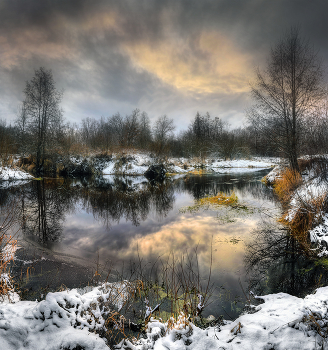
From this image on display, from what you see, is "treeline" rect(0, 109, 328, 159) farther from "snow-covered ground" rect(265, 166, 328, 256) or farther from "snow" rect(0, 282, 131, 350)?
"snow" rect(0, 282, 131, 350)

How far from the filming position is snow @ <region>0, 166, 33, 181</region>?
1988cm

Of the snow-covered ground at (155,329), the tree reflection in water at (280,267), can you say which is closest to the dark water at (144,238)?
the tree reflection in water at (280,267)

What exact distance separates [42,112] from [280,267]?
30447 mm

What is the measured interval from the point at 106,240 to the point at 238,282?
14.8 ft

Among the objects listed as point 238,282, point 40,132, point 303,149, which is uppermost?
point 40,132

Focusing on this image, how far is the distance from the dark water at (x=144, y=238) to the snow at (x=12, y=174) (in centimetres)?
1092

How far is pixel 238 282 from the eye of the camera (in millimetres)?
4266

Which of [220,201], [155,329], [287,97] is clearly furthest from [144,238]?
[287,97]

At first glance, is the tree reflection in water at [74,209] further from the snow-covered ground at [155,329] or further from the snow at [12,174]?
the snow at [12,174]

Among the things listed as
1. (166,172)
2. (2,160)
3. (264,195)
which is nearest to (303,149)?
(264,195)

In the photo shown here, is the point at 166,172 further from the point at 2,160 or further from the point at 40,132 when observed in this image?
the point at 2,160

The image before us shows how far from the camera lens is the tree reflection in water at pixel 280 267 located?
4.08 metres

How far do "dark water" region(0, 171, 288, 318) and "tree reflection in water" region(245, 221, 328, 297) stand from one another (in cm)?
14

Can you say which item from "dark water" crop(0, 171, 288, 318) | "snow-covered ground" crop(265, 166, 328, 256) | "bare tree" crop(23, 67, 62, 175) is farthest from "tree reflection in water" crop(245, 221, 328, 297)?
"bare tree" crop(23, 67, 62, 175)
